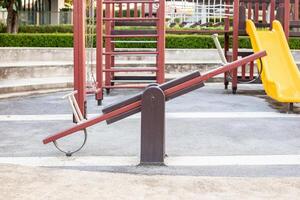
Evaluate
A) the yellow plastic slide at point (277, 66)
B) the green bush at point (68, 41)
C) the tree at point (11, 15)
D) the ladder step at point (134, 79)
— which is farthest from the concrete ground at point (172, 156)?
the tree at point (11, 15)

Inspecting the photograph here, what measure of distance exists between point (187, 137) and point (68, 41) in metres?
10.0

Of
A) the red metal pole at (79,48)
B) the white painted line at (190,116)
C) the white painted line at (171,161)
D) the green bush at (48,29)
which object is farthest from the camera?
the green bush at (48,29)

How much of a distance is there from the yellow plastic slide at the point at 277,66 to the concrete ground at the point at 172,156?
0.28 metres

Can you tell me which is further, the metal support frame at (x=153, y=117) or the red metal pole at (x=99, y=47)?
the red metal pole at (x=99, y=47)

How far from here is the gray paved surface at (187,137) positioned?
455 cm

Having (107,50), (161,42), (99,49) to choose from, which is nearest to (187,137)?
(161,42)

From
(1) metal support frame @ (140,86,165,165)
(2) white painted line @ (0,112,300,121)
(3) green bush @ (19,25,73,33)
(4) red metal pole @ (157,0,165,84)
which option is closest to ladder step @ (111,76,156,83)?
(4) red metal pole @ (157,0,165,84)

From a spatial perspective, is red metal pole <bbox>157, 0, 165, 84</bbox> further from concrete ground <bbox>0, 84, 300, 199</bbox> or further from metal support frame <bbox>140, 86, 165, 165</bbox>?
metal support frame <bbox>140, 86, 165, 165</bbox>

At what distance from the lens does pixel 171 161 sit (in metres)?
4.75

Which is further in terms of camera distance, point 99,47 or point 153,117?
point 99,47

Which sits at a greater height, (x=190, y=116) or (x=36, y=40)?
(x=36, y=40)

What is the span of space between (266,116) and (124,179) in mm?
3717

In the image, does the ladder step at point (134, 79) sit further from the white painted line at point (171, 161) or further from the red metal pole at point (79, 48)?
the white painted line at point (171, 161)

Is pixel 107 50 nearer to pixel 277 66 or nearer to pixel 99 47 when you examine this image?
pixel 99 47
